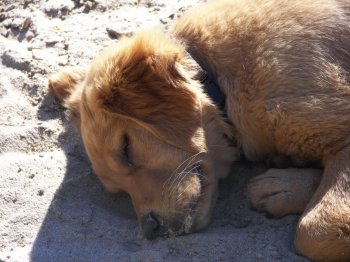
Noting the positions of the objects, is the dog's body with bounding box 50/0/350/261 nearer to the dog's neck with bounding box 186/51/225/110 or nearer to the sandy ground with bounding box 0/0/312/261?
the dog's neck with bounding box 186/51/225/110

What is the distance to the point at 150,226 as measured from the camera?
4.14 meters

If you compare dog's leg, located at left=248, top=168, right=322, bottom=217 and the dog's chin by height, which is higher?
dog's leg, located at left=248, top=168, right=322, bottom=217

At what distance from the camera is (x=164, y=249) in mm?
4066

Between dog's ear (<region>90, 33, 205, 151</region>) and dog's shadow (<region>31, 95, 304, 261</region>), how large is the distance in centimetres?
57

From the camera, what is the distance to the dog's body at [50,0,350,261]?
4.06 m

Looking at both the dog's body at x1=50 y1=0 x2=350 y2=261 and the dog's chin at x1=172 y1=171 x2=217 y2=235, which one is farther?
the dog's chin at x1=172 y1=171 x2=217 y2=235

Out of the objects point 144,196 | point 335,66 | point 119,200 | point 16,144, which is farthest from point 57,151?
point 335,66

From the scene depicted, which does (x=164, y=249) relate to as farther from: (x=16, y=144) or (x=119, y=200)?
(x=16, y=144)

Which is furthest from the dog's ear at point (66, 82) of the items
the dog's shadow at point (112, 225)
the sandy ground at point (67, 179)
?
the dog's shadow at point (112, 225)

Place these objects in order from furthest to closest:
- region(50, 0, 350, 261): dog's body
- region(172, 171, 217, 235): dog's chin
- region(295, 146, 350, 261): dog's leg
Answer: region(172, 171, 217, 235): dog's chin
region(50, 0, 350, 261): dog's body
region(295, 146, 350, 261): dog's leg

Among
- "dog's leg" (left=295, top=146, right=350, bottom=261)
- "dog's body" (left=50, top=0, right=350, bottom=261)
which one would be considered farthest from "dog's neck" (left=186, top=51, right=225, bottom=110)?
"dog's leg" (left=295, top=146, right=350, bottom=261)

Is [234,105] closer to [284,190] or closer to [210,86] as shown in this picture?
[210,86]

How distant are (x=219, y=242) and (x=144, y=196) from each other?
1.94 ft

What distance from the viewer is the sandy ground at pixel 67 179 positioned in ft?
13.4
